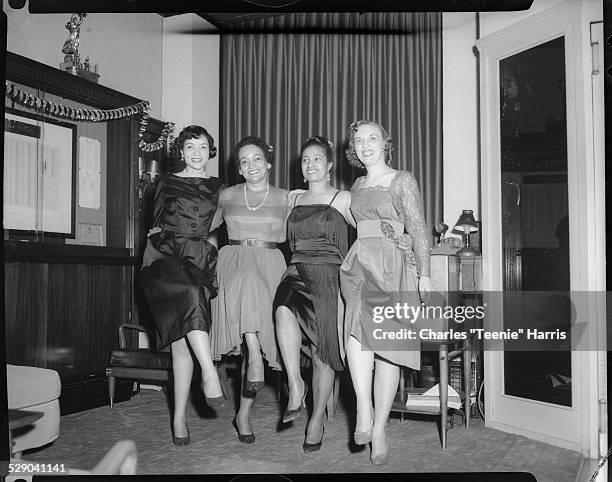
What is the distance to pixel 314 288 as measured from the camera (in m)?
1.31

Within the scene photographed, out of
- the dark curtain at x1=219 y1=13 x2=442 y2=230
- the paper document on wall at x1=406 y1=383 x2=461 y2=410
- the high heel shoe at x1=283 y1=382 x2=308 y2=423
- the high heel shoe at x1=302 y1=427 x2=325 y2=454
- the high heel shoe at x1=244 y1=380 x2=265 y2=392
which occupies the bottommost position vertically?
the high heel shoe at x1=302 y1=427 x2=325 y2=454

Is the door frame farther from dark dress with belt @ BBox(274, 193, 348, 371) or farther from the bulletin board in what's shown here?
the bulletin board

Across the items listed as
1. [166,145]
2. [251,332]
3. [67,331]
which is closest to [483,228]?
[251,332]

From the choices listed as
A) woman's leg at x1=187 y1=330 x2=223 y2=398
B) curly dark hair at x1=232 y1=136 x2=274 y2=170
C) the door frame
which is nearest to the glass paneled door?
the door frame

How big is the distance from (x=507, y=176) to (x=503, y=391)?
0.45 meters

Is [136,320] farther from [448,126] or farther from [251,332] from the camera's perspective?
[448,126]

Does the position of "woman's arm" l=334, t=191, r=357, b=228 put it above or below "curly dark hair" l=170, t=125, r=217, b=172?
below

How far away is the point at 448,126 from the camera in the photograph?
1344mm

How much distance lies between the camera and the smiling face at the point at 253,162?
1338 mm

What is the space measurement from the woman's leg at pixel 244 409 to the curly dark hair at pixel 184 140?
0.41m

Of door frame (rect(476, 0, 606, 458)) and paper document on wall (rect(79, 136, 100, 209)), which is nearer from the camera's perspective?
door frame (rect(476, 0, 606, 458))

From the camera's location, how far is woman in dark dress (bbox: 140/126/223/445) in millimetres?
1317

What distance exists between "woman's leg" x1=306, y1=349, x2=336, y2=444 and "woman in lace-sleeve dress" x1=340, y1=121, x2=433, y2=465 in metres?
0.05

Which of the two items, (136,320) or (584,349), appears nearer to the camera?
(584,349)
